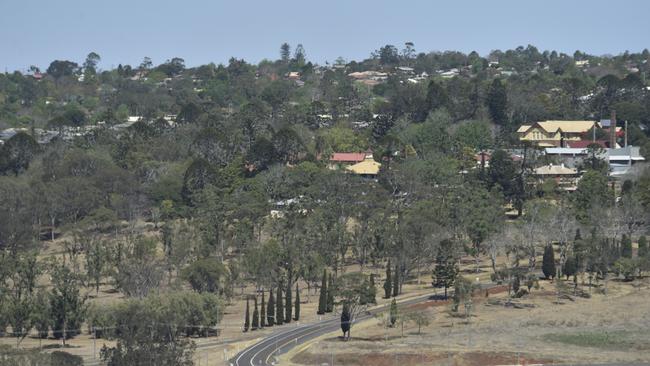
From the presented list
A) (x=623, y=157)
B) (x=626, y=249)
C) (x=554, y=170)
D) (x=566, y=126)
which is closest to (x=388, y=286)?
(x=626, y=249)

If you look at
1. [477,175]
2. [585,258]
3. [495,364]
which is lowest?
[495,364]

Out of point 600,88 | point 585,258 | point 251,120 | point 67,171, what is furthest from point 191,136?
point 585,258

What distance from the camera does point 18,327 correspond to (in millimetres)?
76812

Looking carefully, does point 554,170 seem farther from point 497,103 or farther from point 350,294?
point 350,294

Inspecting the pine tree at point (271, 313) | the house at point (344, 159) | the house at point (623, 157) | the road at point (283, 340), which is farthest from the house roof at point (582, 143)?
the pine tree at point (271, 313)

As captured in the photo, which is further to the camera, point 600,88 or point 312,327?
point 600,88

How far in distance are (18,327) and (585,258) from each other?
1701 inches

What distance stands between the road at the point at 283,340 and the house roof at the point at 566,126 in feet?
260

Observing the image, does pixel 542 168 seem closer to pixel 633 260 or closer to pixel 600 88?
pixel 633 260

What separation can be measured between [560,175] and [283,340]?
203ft

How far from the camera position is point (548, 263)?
93.3 meters

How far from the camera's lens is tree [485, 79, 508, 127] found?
550 ft

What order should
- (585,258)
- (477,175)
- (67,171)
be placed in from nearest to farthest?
(585,258) < (477,175) < (67,171)

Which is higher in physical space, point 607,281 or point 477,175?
point 477,175
